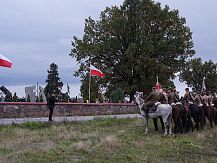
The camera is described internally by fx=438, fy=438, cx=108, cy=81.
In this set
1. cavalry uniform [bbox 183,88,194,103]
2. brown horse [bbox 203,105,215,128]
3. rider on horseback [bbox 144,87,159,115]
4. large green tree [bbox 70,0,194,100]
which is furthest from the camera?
large green tree [bbox 70,0,194,100]

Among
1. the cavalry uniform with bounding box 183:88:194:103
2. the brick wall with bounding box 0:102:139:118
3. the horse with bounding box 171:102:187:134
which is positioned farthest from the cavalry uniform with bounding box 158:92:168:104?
the brick wall with bounding box 0:102:139:118

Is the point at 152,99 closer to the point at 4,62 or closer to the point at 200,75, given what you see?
the point at 4,62

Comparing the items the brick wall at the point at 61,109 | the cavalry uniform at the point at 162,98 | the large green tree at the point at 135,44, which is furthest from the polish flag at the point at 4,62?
the large green tree at the point at 135,44

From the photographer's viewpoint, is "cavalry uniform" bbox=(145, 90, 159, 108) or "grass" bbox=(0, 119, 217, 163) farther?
"cavalry uniform" bbox=(145, 90, 159, 108)

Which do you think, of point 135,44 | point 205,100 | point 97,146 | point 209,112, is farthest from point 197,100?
point 135,44

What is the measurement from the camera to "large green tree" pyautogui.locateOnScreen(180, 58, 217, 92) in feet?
248

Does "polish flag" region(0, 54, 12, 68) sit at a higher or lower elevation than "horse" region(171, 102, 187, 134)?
higher

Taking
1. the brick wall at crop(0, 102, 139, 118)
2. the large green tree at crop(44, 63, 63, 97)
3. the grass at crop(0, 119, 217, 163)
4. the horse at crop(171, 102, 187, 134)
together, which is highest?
the large green tree at crop(44, 63, 63, 97)

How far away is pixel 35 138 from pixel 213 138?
7.78 metres

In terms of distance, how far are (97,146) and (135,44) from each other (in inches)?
1393

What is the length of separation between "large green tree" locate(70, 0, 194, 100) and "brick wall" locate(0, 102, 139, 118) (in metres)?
12.2

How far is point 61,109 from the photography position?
31.2 meters

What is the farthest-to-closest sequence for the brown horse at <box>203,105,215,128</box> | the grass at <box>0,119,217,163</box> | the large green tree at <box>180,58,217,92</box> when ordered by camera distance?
the large green tree at <box>180,58,217,92</box> < the brown horse at <box>203,105,215,128</box> < the grass at <box>0,119,217,163</box>

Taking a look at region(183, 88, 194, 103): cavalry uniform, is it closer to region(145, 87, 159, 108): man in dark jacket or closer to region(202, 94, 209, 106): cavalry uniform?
region(202, 94, 209, 106): cavalry uniform
